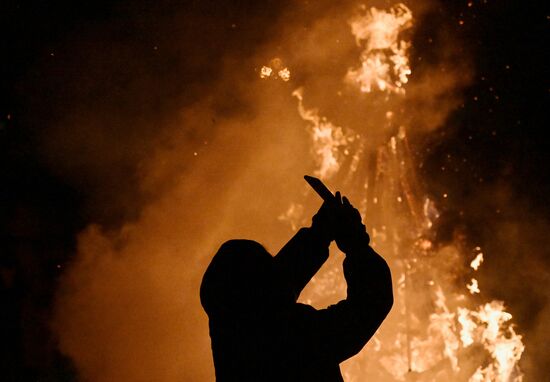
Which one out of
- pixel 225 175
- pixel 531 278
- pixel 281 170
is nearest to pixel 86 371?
pixel 225 175

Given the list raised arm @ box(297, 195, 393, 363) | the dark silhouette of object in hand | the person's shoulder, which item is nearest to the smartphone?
the dark silhouette of object in hand

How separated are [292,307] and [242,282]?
0.16 metres

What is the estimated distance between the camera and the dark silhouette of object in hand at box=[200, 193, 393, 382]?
130cm

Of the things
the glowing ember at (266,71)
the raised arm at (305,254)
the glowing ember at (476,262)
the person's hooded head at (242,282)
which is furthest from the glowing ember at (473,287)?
the person's hooded head at (242,282)

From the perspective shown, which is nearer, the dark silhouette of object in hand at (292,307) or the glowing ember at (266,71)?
the dark silhouette of object in hand at (292,307)

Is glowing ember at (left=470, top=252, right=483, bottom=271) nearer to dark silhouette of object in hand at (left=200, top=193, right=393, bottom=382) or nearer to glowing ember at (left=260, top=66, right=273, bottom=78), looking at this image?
glowing ember at (left=260, top=66, right=273, bottom=78)

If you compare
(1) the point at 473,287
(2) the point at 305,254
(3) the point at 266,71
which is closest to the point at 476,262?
(1) the point at 473,287

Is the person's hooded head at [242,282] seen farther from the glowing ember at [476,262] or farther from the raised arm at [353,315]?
the glowing ember at [476,262]

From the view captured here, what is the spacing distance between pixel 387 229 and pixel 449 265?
303cm

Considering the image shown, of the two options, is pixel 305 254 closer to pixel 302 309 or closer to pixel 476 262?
pixel 302 309

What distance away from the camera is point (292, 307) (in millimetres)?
1380

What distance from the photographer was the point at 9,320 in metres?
12.6

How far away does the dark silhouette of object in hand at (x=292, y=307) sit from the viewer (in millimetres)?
1296

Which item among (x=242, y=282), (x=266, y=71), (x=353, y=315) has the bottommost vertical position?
(x=353, y=315)
